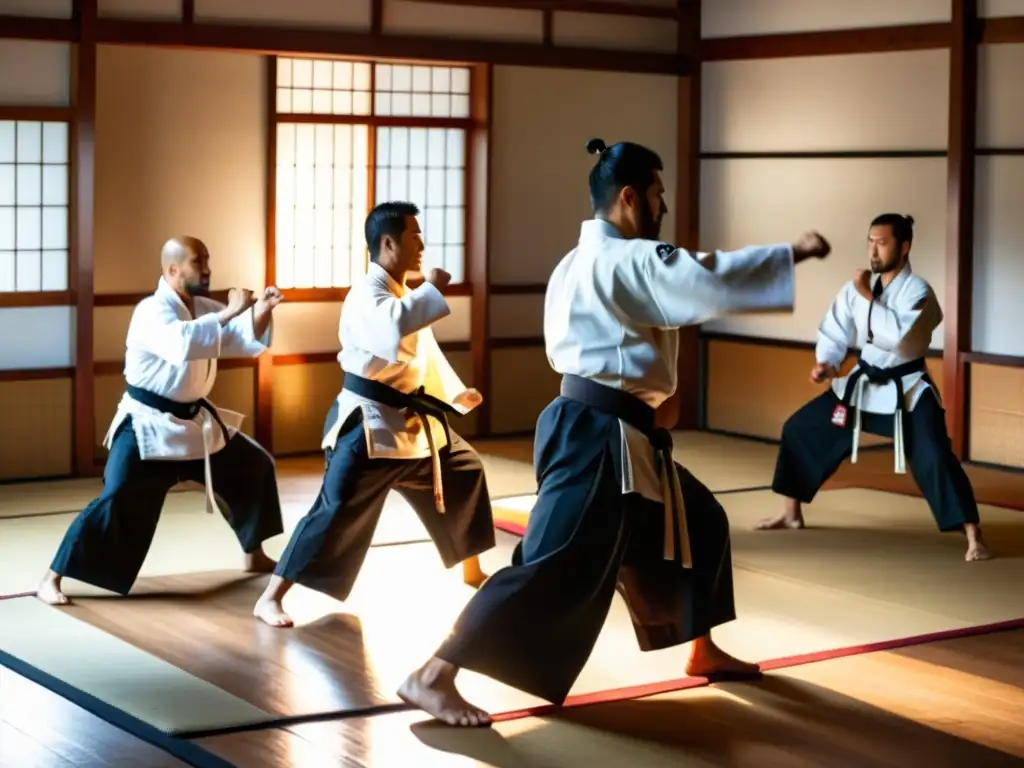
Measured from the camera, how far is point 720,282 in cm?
366

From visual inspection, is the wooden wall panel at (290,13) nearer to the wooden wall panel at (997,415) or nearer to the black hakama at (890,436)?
the black hakama at (890,436)

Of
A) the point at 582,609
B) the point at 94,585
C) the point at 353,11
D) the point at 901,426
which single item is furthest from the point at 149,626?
the point at 353,11

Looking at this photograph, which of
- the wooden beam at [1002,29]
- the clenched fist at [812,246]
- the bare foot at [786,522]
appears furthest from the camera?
the wooden beam at [1002,29]

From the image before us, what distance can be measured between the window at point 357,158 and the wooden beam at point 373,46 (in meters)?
0.17

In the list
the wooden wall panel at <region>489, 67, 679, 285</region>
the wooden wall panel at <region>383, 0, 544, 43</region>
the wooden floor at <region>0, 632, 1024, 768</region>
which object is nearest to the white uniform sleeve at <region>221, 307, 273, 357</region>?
the wooden floor at <region>0, 632, 1024, 768</region>

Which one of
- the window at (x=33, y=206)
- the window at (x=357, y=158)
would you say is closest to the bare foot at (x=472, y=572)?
the window at (x=33, y=206)

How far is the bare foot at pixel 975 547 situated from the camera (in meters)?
5.81

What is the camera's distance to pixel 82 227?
24.2 feet

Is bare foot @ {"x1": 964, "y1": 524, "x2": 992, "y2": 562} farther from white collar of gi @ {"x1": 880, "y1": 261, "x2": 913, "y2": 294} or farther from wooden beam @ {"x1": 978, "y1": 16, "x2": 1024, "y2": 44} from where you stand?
wooden beam @ {"x1": 978, "y1": 16, "x2": 1024, "y2": 44}

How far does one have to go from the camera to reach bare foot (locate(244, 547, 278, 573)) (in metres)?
5.55

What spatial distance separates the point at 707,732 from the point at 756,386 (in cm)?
525

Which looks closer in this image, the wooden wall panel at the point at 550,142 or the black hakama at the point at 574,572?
the black hakama at the point at 574,572

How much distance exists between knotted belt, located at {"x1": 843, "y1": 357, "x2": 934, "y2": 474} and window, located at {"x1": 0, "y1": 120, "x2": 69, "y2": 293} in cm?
344

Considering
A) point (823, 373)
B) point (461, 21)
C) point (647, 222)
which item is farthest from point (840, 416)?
point (461, 21)
